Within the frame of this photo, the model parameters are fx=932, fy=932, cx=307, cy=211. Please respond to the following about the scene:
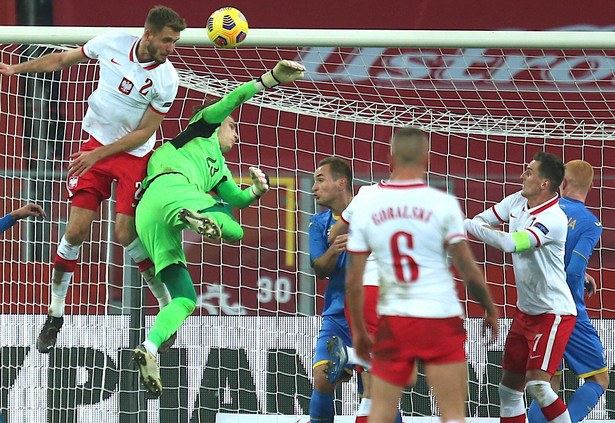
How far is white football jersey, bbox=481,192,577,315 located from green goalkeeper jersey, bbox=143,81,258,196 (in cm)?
189

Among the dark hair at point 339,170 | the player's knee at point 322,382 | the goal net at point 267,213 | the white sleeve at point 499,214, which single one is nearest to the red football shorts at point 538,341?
the white sleeve at point 499,214

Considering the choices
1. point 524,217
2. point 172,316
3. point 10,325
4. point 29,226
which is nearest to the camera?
point 172,316

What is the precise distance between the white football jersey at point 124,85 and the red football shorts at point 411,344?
2.26 metres

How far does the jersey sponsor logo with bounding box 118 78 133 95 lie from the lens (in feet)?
17.9

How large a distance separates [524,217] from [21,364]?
13.2ft

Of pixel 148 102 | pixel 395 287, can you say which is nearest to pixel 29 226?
pixel 148 102

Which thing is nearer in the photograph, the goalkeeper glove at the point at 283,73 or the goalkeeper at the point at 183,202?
the goalkeeper at the point at 183,202

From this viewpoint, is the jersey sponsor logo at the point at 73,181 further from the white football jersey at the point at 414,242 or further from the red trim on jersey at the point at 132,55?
the white football jersey at the point at 414,242

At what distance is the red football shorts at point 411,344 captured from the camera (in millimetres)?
3898

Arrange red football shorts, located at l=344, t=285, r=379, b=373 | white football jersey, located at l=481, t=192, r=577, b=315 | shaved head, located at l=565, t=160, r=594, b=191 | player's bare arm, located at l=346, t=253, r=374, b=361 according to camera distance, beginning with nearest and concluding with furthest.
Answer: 1. player's bare arm, located at l=346, t=253, r=374, b=361
2. red football shorts, located at l=344, t=285, r=379, b=373
3. white football jersey, located at l=481, t=192, r=577, b=315
4. shaved head, located at l=565, t=160, r=594, b=191

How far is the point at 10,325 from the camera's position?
7.23m

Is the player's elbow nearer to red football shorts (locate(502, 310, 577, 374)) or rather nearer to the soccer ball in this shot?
A: red football shorts (locate(502, 310, 577, 374))

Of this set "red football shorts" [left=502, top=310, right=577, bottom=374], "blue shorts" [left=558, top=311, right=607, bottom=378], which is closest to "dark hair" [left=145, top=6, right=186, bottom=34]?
"red football shorts" [left=502, top=310, right=577, bottom=374]

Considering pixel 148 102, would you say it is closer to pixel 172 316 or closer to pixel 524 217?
pixel 172 316
